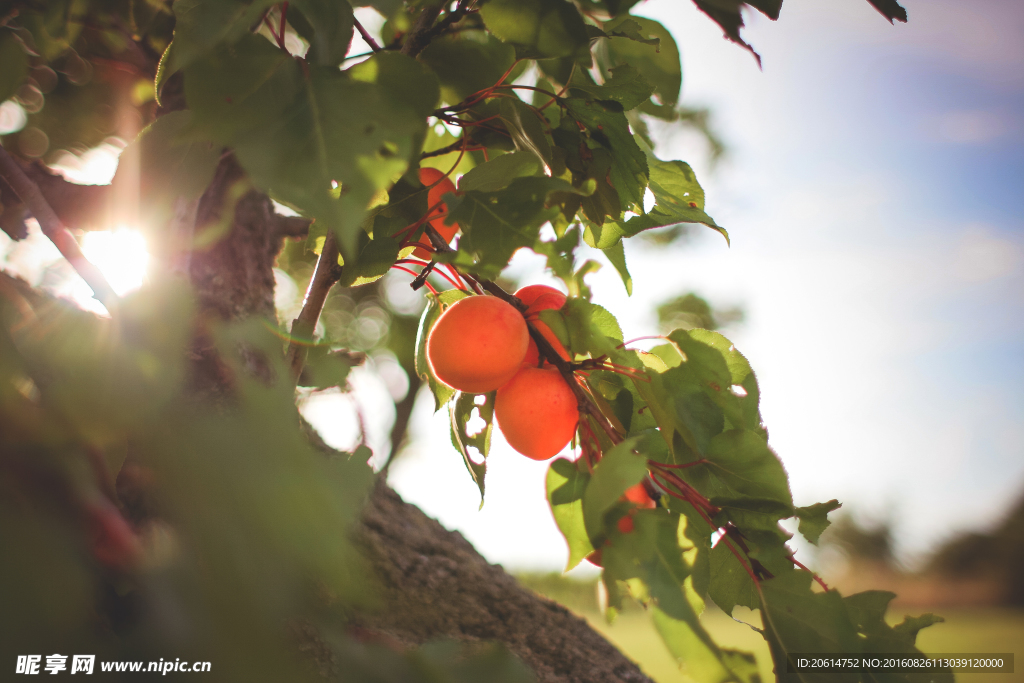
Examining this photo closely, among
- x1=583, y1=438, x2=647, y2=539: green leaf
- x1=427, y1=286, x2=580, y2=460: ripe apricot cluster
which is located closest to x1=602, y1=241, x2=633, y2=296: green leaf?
x1=427, y1=286, x2=580, y2=460: ripe apricot cluster

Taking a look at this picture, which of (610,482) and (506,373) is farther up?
(506,373)

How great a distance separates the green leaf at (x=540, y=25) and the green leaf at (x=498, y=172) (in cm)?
8

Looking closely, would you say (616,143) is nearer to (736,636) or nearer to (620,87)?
(620,87)

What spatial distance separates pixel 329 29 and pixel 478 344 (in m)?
0.23

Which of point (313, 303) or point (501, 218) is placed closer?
point (501, 218)

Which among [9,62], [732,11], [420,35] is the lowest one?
[732,11]

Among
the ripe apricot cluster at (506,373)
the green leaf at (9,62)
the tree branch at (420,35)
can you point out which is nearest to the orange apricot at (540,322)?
the ripe apricot cluster at (506,373)

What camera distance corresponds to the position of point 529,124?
1.44 ft

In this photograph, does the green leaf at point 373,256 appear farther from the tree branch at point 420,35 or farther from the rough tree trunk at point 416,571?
the rough tree trunk at point 416,571

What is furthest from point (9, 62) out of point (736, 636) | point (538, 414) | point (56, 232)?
point (736, 636)

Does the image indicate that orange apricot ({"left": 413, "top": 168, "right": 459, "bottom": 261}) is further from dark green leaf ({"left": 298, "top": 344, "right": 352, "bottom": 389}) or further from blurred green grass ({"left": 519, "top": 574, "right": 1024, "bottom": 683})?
blurred green grass ({"left": 519, "top": 574, "right": 1024, "bottom": 683})

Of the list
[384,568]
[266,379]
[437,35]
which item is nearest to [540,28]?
[437,35]
